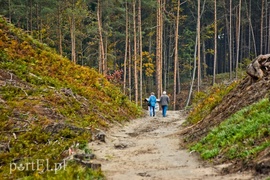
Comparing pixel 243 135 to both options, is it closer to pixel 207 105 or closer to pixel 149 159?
pixel 149 159

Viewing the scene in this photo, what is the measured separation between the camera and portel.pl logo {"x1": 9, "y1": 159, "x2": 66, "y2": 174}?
20.9 ft

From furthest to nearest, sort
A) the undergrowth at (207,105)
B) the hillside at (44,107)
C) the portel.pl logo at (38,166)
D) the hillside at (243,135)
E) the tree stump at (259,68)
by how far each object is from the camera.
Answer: the undergrowth at (207,105) → the tree stump at (259,68) → the hillside at (44,107) → the portel.pl logo at (38,166) → the hillside at (243,135)

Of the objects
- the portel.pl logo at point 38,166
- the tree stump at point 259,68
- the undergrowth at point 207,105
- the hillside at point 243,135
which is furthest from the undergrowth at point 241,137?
the undergrowth at point 207,105

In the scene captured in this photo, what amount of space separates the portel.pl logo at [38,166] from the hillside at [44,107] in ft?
0.08

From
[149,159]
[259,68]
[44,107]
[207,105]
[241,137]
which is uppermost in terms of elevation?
[259,68]

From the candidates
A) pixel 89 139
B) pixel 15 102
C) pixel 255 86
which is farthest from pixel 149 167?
pixel 15 102

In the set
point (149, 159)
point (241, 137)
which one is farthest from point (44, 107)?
point (241, 137)

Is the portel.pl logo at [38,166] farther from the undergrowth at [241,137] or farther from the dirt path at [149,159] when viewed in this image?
the undergrowth at [241,137]

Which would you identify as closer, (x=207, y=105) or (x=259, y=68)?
(x=259, y=68)

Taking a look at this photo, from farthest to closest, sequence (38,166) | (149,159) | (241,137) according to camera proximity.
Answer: (149,159)
(241,137)
(38,166)

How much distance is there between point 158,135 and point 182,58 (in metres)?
34.4

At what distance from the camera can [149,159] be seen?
306 inches

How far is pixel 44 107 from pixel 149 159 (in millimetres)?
5053

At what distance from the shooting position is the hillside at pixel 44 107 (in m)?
7.43
